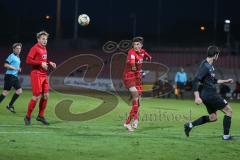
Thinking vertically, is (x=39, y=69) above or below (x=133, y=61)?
below

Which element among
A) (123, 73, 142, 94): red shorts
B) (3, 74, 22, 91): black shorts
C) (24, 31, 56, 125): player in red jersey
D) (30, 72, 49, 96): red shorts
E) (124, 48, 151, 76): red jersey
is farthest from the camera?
(3, 74, 22, 91): black shorts

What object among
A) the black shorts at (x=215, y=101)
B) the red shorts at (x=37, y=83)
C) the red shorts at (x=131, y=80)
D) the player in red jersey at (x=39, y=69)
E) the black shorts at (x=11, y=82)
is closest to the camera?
the black shorts at (x=215, y=101)

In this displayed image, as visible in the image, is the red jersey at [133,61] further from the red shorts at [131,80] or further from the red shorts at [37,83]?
the red shorts at [37,83]

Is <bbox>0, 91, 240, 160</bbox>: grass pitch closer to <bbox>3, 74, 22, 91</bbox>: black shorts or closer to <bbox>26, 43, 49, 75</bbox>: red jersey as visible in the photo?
<bbox>26, 43, 49, 75</bbox>: red jersey

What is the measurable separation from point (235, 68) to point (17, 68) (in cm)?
2549

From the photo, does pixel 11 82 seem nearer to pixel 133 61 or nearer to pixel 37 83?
pixel 37 83

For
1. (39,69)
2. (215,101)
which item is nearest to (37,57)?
(39,69)

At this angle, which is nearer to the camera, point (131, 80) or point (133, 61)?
point (133, 61)
